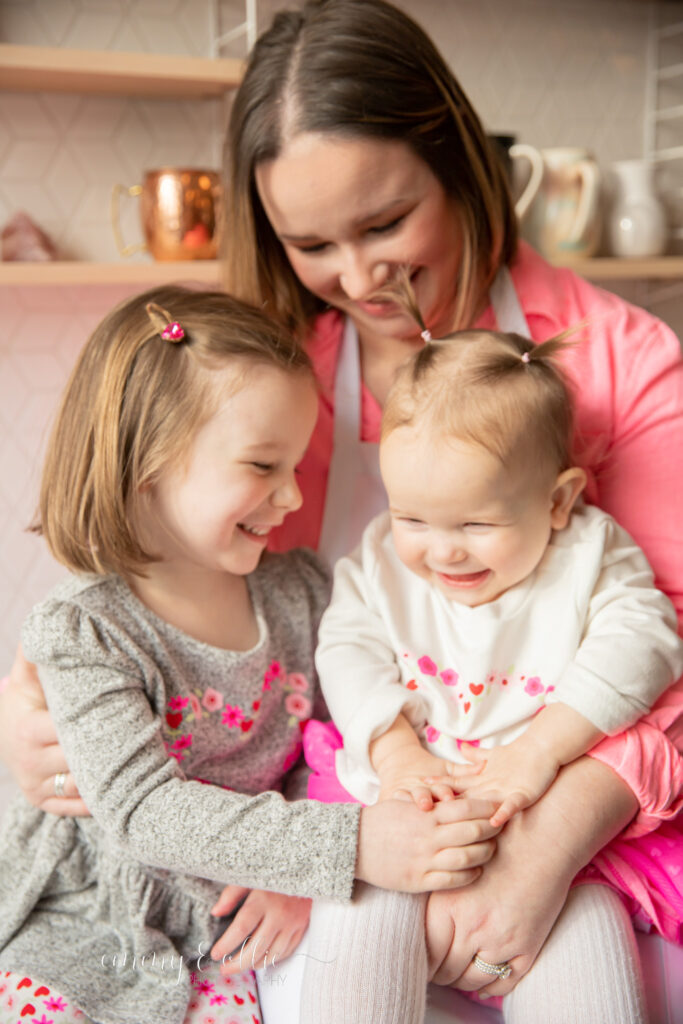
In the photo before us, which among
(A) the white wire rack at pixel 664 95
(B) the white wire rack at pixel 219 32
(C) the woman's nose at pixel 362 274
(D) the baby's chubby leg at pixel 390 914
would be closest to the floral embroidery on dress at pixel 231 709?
(D) the baby's chubby leg at pixel 390 914

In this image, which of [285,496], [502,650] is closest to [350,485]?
[285,496]

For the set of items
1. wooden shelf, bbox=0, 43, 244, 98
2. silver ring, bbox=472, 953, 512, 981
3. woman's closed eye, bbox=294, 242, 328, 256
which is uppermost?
wooden shelf, bbox=0, 43, 244, 98

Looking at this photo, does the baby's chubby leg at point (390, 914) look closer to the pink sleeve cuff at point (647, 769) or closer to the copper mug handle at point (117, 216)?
the pink sleeve cuff at point (647, 769)

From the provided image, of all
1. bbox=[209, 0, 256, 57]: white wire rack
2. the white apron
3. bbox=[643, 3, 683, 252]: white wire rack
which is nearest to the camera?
the white apron

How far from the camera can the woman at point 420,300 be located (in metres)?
0.98

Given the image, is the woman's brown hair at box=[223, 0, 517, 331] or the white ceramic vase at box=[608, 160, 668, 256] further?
the white ceramic vase at box=[608, 160, 668, 256]

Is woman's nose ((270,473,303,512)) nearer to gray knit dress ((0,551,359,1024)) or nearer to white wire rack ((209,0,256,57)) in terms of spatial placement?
gray knit dress ((0,551,359,1024))

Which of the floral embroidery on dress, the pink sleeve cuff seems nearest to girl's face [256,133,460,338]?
the floral embroidery on dress

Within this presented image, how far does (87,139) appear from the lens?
5.53 feet

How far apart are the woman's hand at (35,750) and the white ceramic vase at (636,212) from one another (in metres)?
1.37

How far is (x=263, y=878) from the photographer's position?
0.95m

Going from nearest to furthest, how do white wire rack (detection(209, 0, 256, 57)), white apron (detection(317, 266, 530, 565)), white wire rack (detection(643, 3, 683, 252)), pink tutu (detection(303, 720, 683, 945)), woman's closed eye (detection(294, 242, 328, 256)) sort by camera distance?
pink tutu (detection(303, 720, 683, 945)), woman's closed eye (detection(294, 242, 328, 256)), white apron (detection(317, 266, 530, 565)), white wire rack (detection(209, 0, 256, 57)), white wire rack (detection(643, 3, 683, 252))

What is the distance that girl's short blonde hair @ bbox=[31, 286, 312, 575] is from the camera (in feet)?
3.42

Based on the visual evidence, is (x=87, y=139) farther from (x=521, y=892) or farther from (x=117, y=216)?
(x=521, y=892)
